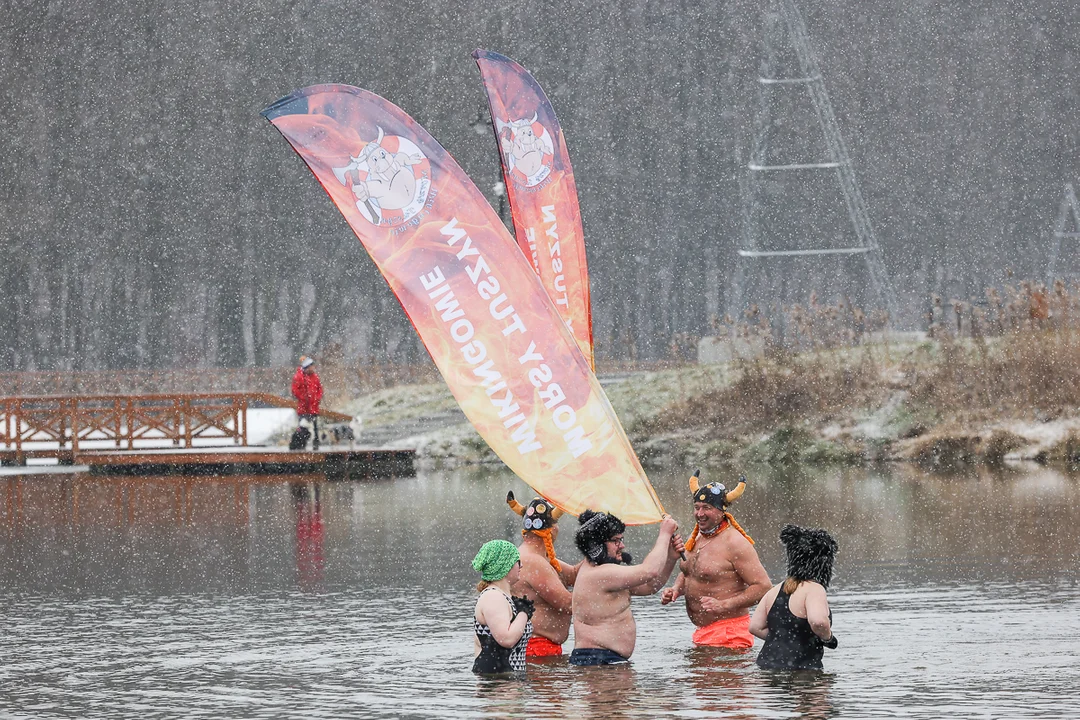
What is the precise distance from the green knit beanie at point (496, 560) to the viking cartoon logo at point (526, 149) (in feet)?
14.0

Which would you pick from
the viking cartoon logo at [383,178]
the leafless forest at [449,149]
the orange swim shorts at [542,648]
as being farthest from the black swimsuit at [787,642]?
the leafless forest at [449,149]

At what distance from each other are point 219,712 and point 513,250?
3.32 m

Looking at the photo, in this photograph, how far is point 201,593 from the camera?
14.9 m

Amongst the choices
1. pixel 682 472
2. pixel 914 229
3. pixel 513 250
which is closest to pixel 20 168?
pixel 914 229

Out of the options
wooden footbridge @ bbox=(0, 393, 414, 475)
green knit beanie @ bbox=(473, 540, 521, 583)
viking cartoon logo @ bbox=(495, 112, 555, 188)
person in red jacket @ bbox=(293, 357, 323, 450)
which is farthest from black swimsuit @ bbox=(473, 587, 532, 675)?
wooden footbridge @ bbox=(0, 393, 414, 475)

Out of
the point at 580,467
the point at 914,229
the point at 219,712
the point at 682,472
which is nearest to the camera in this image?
→ the point at 219,712

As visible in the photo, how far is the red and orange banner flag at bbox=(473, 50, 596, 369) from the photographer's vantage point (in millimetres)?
13273

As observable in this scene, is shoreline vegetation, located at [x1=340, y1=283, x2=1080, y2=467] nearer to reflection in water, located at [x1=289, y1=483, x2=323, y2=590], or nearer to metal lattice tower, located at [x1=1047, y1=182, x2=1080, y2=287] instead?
reflection in water, located at [x1=289, y1=483, x2=323, y2=590]

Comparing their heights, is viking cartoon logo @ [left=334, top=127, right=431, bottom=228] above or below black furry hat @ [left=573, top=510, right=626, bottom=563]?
above

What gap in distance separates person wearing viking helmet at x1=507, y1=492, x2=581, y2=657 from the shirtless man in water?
264 mm

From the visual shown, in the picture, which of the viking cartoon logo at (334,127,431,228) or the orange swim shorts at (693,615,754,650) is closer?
the viking cartoon logo at (334,127,431,228)

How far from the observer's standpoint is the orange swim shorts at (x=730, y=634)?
10953 mm

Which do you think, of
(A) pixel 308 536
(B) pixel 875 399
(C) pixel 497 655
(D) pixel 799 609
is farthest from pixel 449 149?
(D) pixel 799 609

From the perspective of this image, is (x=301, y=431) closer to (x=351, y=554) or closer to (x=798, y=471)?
(x=798, y=471)
